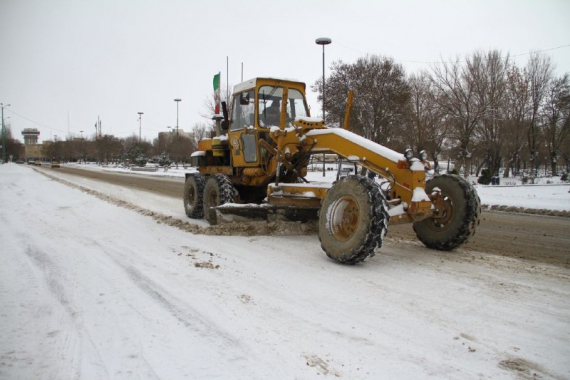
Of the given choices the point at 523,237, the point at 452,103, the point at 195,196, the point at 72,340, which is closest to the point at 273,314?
the point at 72,340

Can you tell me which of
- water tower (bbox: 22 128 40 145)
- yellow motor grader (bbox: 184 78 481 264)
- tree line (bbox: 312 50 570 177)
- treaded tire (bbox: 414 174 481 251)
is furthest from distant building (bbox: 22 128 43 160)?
treaded tire (bbox: 414 174 481 251)

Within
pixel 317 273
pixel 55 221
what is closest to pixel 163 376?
pixel 317 273

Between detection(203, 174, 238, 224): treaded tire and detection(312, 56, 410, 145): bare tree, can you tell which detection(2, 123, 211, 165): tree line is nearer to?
detection(312, 56, 410, 145): bare tree

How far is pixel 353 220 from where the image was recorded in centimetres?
534

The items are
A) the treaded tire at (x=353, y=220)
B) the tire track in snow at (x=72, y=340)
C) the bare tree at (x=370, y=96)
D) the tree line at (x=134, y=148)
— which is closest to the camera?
the tire track in snow at (x=72, y=340)

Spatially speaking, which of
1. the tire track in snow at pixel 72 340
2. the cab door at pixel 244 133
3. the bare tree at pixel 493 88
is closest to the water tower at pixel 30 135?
the bare tree at pixel 493 88

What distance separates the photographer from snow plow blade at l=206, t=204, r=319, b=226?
7259 mm

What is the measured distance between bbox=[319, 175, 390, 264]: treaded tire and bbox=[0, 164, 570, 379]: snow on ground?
255mm

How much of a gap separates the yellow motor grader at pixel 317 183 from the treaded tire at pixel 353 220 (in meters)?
0.01

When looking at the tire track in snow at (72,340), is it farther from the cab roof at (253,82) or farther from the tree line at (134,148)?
the tree line at (134,148)

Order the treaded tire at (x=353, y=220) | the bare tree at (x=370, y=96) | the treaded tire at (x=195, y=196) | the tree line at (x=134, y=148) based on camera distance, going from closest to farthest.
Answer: the treaded tire at (x=353, y=220) < the treaded tire at (x=195, y=196) < the bare tree at (x=370, y=96) < the tree line at (x=134, y=148)

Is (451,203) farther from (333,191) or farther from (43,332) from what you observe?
(43,332)

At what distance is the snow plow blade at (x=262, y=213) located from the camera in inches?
286

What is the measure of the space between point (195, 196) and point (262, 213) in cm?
285
